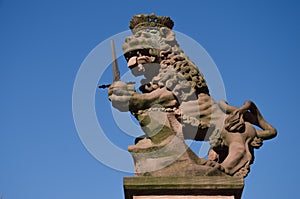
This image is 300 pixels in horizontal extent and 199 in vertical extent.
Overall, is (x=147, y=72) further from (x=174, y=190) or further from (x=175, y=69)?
(x=174, y=190)

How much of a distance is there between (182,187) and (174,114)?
3.91 feet

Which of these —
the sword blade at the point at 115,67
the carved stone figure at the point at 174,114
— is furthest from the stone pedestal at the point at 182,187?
the sword blade at the point at 115,67

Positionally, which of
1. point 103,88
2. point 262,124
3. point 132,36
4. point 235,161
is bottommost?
point 235,161

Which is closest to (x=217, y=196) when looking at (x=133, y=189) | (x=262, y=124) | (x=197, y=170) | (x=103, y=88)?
(x=197, y=170)

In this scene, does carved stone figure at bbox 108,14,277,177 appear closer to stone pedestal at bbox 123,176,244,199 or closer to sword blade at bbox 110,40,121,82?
sword blade at bbox 110,40,121,82

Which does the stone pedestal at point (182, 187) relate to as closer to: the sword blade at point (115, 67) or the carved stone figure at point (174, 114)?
the carved stone figure at point (174, 114)

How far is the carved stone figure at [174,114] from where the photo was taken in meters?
7.42

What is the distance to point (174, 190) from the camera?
696cm

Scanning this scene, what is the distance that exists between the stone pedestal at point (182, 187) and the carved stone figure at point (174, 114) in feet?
0.84

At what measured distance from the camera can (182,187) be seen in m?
6.95

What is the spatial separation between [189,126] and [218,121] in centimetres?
42

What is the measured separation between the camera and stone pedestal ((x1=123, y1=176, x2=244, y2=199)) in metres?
6.93

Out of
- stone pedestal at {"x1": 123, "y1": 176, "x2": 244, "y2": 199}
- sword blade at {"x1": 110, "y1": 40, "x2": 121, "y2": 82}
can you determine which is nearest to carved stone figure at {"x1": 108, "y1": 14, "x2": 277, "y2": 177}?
sword blade at {"x1": 110, "y1": 40, "x2": 121, "y2": 82}

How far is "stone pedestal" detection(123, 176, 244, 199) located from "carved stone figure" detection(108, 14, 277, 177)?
10.0 inches
